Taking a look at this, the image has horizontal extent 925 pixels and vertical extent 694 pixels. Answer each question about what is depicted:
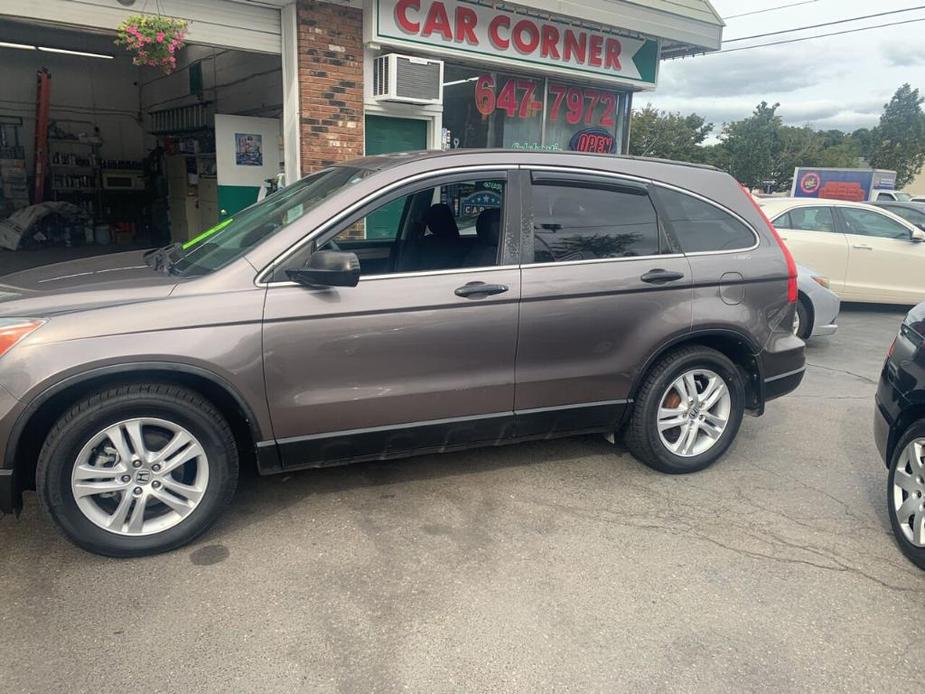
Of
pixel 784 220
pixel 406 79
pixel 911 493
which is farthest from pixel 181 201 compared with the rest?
pixel 911 493

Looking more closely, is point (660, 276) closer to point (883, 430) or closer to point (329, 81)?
point (883, 430)

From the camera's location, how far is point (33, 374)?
2854mm

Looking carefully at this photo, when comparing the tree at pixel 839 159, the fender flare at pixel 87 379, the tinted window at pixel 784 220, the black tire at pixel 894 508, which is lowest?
the black tire at pixel 894 508

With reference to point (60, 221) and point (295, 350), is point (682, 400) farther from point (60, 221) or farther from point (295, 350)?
point (60, 221)

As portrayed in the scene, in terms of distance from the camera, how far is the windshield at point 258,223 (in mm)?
3445

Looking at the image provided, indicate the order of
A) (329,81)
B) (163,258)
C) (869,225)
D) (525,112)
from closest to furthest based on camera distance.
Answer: (163,258), (329,81), (869,225), (525,112)

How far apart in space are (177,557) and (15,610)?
64 cm

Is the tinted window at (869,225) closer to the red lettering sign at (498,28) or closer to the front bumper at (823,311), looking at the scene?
the front bumper at (823,311)

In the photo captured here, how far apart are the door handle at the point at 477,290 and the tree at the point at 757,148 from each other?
1892 inches

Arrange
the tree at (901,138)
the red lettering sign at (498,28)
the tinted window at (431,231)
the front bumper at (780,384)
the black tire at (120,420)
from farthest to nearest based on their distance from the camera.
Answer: the tree at (901,138), the red lettering sign at (498,28), the front bumper at (780,384), the tinted window at (431,231), the black tire at (120,420)

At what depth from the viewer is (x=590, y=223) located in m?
3.95

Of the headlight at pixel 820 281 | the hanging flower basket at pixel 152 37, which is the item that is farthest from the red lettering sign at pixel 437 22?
the headlight at pixel 820 281

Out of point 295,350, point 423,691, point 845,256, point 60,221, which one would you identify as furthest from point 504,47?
point 60,221

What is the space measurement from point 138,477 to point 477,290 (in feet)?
5.91
